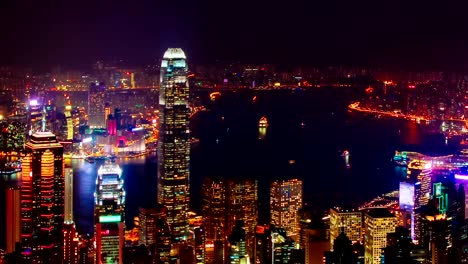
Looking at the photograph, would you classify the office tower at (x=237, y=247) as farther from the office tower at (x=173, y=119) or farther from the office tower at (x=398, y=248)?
the office tower at (x=173, y=119)

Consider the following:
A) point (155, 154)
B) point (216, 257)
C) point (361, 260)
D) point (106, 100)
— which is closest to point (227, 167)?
point (155, 154)

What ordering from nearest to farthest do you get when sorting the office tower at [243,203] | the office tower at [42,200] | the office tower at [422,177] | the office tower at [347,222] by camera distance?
the office tower at [42,200] → the office tower at [347,222] → the office tower at [243,203] → the office tower at [422,177]

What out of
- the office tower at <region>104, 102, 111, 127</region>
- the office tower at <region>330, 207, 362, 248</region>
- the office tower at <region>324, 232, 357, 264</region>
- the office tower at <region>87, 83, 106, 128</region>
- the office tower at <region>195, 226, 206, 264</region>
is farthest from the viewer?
the office tower at <region>104, 102, 111, 127</region>

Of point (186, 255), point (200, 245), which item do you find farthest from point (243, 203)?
point (186, 255)

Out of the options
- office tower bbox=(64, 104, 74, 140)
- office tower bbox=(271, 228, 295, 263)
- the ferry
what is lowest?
office tower bbox=(271, 228, 295, 263)

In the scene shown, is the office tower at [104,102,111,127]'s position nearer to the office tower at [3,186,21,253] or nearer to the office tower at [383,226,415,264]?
the office tower at [3,186,21,253]

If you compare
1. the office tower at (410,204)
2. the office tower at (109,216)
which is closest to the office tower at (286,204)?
the office tower at (410,204)

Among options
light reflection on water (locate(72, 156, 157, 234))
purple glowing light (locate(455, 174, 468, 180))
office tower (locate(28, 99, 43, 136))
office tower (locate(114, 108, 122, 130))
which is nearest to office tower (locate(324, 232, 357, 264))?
light reflection on water (locate(72, 156, 157, 234))
